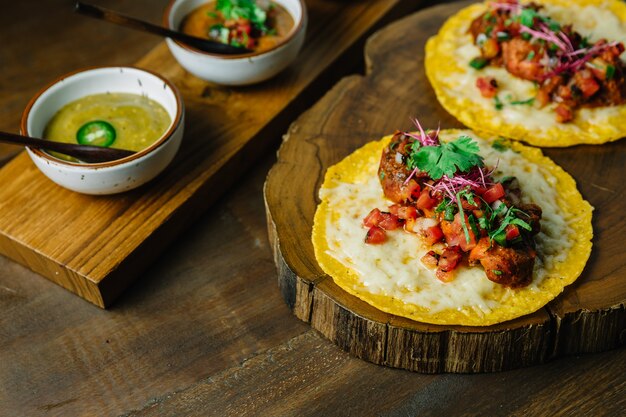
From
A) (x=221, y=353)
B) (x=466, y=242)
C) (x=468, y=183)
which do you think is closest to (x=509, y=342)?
(x=466, y=242)

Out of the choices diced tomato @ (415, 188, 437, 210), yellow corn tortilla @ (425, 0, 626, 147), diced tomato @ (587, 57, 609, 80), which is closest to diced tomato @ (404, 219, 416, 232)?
diced tomato @ (415, 188, 437, 210)

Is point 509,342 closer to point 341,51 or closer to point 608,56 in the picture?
point 608,56

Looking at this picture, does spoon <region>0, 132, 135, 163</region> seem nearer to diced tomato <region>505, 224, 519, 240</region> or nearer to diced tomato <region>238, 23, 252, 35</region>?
diced tomato <region>238, 23, 252, 35</region>

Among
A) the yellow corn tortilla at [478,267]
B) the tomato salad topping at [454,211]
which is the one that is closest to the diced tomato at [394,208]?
the tomato salad topping at [454,211]

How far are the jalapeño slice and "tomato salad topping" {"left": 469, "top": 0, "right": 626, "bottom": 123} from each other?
2.49m

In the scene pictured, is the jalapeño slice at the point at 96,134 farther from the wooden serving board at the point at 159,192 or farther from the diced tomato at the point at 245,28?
the diced tomato at the point at 245,28

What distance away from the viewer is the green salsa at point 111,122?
17.0 ft

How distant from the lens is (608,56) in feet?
17.9

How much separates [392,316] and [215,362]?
3.59 feet

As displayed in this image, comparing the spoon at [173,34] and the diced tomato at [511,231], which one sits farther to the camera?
the spoon at [173,34]

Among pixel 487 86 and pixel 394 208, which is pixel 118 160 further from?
Answer: pixel 487 86

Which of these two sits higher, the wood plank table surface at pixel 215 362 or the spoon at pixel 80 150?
the spoon at pixel 80 150

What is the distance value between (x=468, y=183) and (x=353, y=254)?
0.75 m

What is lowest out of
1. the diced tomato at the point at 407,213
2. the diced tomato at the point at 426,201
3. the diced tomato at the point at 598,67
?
the diced tomato at the point at 407,213
